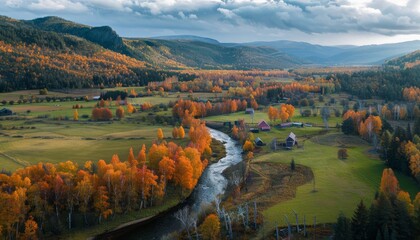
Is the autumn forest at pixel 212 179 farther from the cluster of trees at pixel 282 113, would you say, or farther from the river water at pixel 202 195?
the cluster of trees at pixel 282 113

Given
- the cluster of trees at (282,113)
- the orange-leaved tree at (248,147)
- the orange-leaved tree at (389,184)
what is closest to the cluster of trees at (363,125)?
the cluster of trees at (282,113)

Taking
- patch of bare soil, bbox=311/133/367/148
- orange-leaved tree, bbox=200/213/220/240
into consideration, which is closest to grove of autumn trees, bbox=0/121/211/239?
orange-leaved tree, bbox=200/213/220/240

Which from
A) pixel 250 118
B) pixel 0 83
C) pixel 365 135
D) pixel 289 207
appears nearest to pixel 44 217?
pixel 289 207

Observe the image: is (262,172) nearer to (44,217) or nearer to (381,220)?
(381,220)

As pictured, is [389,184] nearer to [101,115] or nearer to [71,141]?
[71,141]

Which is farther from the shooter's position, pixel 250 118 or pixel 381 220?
pixel 250 118
